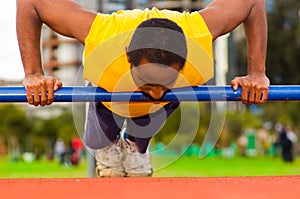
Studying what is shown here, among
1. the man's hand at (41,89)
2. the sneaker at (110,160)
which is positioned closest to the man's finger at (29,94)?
the man's hand at (41,89)

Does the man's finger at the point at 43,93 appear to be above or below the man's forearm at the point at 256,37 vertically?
below

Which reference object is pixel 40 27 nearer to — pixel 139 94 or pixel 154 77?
pixel 139 94

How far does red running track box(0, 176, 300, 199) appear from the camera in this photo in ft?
8.55

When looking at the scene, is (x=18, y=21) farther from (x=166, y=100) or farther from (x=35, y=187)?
(x=35, y=187)

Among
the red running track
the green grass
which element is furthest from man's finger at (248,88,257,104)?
the green grass

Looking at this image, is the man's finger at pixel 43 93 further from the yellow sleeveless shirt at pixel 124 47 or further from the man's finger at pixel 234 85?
the man's finger at pixel 234 85

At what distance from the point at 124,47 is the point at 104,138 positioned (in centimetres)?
121

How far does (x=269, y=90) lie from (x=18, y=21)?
1.33 m

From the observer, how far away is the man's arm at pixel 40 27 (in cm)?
365

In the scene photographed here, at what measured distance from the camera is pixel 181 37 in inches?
137

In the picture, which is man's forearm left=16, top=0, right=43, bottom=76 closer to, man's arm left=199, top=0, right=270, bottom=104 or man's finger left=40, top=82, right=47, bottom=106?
man's finger left=40, top=82, right=47, bottom=106

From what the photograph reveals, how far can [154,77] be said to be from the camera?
3.39 meters

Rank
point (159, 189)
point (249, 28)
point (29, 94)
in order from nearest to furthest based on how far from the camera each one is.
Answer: point (159, 189)
point (29, 94)
point (249, 28)

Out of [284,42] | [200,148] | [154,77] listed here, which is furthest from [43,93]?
[284,42]
